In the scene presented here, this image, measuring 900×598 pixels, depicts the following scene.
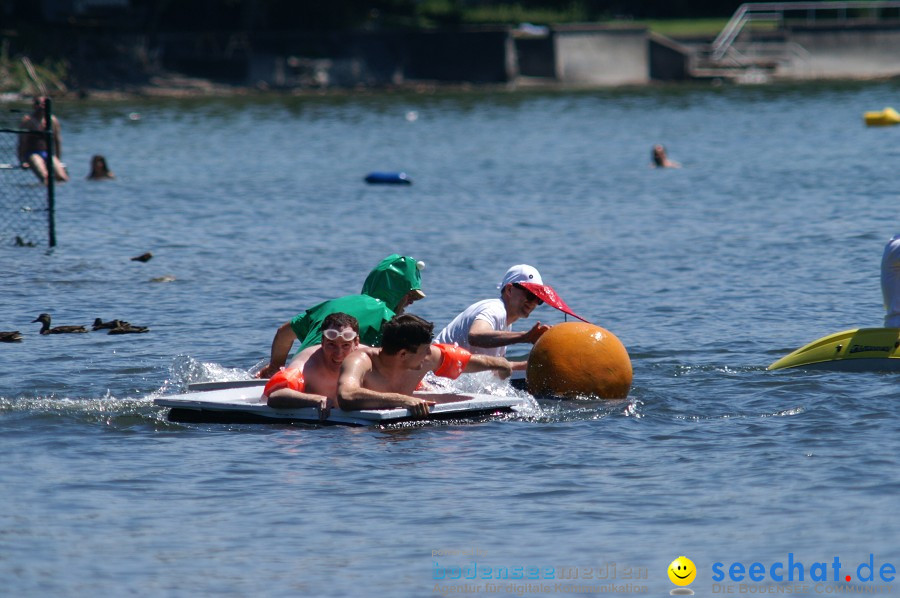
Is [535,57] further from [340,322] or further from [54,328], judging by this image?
[340,322]

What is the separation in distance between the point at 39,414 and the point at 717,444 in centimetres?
570

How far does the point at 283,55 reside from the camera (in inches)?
2763

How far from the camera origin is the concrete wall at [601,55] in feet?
239

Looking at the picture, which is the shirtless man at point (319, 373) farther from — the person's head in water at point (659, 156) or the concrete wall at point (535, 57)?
the concrete wall at point (535, 57)

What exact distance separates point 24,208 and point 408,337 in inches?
529

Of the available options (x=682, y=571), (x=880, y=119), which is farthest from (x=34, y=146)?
(x=880, y=119)

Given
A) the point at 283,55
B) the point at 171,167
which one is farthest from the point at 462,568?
the point at 283,55

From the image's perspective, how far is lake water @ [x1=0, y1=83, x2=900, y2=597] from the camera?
29.5 feet

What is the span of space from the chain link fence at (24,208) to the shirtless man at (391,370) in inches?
411

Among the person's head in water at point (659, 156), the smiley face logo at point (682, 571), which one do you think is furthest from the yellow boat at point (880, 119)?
the smiley face logo at point (682, 571)

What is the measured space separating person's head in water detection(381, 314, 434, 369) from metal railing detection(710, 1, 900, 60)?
64.4 m

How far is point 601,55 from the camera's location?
73562 mm

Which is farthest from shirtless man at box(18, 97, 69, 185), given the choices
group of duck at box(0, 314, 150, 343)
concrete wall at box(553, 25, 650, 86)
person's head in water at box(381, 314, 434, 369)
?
concrete wall at box(553, 25, 650, 86)

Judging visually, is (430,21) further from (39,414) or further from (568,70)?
(39,414)
